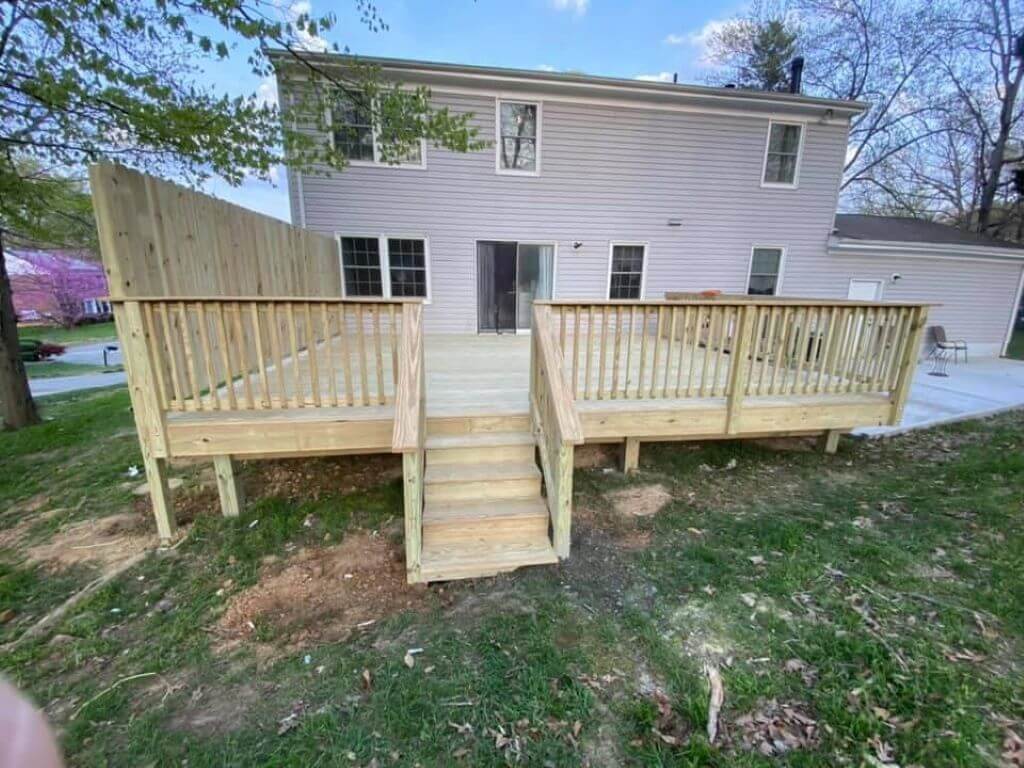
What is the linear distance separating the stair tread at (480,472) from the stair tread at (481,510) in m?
0.17

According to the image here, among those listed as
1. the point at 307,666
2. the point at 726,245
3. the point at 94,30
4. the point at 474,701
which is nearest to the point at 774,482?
the point at 474,701

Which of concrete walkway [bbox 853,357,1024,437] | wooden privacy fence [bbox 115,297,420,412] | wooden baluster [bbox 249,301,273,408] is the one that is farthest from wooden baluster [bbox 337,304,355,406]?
concrete walkway [bbox 853,357,1024,437]

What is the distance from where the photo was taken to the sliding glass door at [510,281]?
27.3ft

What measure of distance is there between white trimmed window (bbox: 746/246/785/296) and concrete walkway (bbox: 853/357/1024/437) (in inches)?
124

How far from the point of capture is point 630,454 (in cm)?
424

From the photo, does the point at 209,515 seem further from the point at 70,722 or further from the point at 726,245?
the point at 726,245

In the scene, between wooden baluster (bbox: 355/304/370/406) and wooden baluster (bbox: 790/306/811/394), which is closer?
wooden baluster (bbox: 355/304/370/406)

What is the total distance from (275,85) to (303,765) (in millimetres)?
9084

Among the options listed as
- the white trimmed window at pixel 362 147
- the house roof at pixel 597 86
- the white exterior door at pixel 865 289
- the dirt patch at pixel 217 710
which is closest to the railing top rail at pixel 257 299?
the dirt patch at pixel 217 710

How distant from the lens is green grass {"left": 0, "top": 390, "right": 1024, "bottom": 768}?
183 cm

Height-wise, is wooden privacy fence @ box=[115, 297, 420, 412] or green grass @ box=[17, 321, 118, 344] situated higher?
wooden privacy fence @ box=[115, 297, 420, 412]

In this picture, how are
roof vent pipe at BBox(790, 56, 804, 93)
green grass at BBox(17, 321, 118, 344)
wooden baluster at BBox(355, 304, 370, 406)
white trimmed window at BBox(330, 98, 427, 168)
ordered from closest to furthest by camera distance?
1. wooden baluster at BBox(355, 304, 370, 406)
2. white trimmed window at BBox(330, 98, 427, 168)
3. roof vent pipe at BBox(790, 56, 804, 93)
4. green grass at BBox(17, 321, 118, 344)

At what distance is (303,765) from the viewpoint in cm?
173

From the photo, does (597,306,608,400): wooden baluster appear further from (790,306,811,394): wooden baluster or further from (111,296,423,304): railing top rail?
(790,306,811,394): wooden baluster
